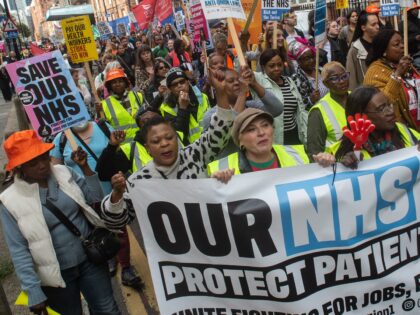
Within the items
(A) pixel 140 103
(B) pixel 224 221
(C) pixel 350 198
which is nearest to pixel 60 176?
(B) pixel 224 221

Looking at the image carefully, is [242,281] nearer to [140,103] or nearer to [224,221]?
[224,221]

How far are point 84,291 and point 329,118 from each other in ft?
6.95

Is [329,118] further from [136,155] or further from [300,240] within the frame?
[136,155]

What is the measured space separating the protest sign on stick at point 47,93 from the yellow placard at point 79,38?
2.30m

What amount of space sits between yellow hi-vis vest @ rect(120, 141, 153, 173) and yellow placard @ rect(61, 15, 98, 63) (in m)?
2.71

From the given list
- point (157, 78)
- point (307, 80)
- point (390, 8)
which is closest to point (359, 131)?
point (307, 80)

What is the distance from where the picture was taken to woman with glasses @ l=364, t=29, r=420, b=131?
13.1ft

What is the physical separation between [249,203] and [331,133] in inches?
47.5

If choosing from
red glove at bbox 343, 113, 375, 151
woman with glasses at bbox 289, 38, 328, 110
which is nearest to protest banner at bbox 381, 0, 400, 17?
woman with glasses at bbox 289, 38, 328, 110

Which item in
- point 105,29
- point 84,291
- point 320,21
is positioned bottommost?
point 84,291

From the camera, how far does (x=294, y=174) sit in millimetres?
2684

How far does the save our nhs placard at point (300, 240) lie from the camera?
8.54ft

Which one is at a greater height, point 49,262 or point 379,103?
point 379,103

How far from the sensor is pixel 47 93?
392 cm
